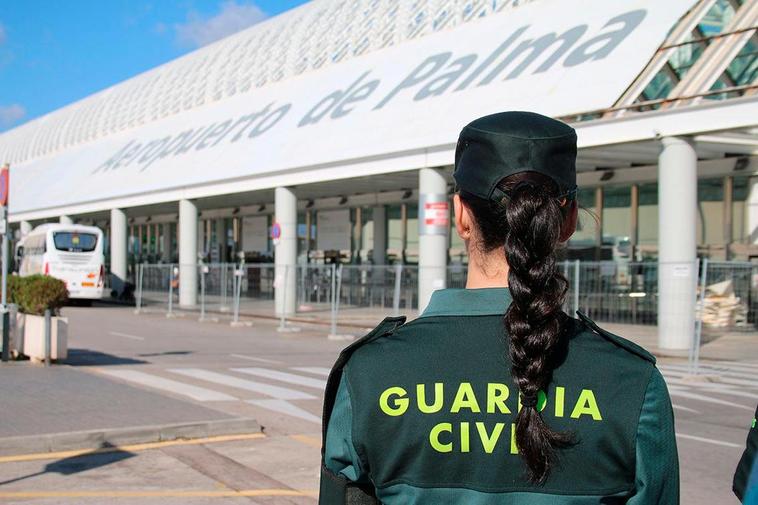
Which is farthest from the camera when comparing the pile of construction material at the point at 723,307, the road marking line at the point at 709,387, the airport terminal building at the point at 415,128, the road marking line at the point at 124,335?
the road marking line at the point at 124,335

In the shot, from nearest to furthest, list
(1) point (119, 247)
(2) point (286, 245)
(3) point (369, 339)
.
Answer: (3) point (369, 339) → (2) point (286, 245) → (1) point (119, 247)

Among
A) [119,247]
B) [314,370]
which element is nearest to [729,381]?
[314,370]

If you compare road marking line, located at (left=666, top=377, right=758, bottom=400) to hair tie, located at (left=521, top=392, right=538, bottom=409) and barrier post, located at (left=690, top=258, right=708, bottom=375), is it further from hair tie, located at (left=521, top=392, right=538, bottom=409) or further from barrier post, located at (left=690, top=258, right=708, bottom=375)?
hair tie, located at (left=521, top=392, right=538, bottom=409)

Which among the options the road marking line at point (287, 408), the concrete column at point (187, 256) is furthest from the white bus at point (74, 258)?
the road marking line at point (287, 408)

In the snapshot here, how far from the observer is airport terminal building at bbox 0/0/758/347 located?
1769cm

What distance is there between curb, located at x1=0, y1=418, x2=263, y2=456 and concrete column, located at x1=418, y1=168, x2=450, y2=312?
44.1ft

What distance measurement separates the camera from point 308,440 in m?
8.90

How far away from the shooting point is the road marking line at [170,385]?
11641 millimetres

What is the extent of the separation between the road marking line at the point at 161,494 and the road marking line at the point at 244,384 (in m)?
4.86

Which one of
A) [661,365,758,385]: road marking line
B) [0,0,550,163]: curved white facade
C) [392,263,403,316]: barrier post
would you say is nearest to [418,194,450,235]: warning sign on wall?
[392,263,403,316]: barrier post

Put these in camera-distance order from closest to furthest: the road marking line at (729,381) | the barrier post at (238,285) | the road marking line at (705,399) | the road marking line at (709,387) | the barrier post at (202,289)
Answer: the road marking line at (705,399) → the road marking line at (709,387) → the road marking line at (729,381) → the barrier post at (238,285) → the barrier post at (202,289)

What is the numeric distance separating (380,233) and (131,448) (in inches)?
1101

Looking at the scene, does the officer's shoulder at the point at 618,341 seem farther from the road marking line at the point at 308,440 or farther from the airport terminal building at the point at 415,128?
the road marking line at the point at 308,440

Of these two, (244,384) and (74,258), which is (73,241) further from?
(244,384)
